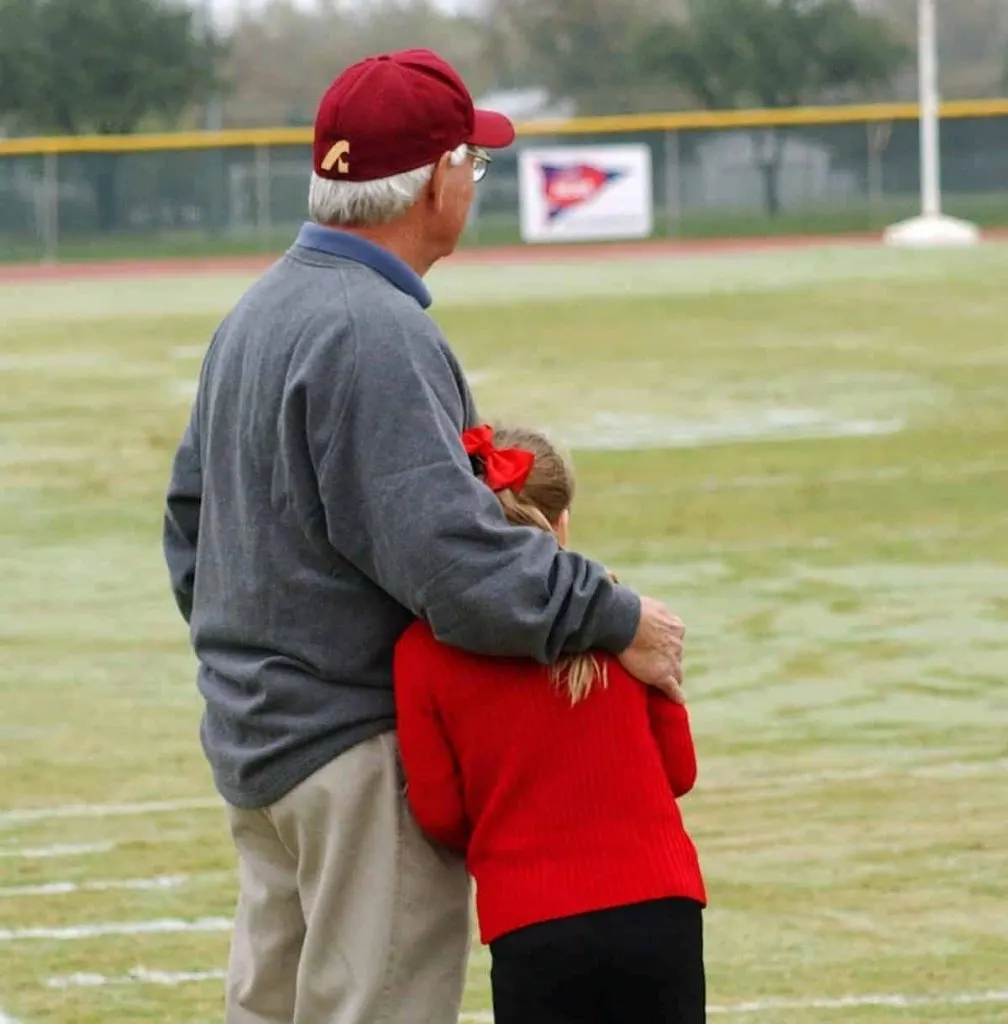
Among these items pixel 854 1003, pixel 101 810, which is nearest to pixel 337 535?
pixel 854 1003

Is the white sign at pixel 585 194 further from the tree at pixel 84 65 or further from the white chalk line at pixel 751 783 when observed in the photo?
the white chalk line at pixel 751 783

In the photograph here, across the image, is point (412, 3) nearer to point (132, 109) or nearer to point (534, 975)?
point (132, 109)

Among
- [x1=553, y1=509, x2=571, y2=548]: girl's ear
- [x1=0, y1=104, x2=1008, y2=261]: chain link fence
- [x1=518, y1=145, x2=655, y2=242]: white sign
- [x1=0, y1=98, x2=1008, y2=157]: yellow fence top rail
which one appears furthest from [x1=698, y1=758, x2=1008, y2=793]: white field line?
[x1=518, y1=145, x2=655, y2=242]: white sign

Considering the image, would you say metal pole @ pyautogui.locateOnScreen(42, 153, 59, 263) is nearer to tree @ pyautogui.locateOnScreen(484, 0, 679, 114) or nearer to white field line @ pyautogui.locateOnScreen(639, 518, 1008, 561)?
white field line @ pyautogui.locateOnScreen(639, 518, 1008, 561)

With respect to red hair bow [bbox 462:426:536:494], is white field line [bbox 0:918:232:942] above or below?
below

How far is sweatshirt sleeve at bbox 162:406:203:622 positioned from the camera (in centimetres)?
367

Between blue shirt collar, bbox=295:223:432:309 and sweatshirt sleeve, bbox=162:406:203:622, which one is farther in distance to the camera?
sweatshirt sleeve, bbox=162:406:203:622

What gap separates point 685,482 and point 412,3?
7276cm

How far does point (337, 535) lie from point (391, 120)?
A: 564 millimetres

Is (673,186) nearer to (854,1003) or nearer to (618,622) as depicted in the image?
(854,1003)

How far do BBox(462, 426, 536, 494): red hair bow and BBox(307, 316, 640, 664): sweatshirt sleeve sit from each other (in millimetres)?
90

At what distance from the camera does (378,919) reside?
3314 mm

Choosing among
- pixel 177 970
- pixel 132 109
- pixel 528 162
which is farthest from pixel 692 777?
pixel 132 109

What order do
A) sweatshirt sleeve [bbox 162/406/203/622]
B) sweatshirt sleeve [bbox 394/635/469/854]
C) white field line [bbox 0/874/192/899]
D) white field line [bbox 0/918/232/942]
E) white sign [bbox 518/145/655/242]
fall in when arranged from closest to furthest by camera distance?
sweatshirt sleeve [bbox 394/635/469/854]
sweatshirt sleeve [bbox 162/406/203/622]
white field line [bbox 0/918/232/942]
white field line [bbox 0/874/192/899]
white sign [bbox 518/145/655/242]
